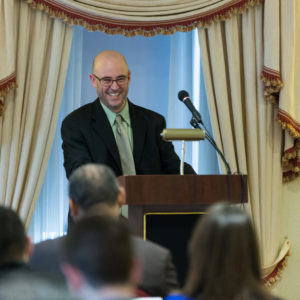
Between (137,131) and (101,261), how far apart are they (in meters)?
3.28

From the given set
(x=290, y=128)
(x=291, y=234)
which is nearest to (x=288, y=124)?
(x=290, y=128)

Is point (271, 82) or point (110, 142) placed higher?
Result: point (271, 82)

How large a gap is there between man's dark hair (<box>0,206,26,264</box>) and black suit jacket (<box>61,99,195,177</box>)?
2.43 metres

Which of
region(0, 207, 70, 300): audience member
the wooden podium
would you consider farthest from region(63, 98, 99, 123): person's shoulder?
region(0, 207, 70, 300): audience member

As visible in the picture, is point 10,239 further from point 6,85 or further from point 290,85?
point 290,85

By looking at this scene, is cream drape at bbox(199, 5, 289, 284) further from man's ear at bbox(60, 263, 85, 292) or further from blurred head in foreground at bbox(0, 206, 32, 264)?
man's ear at bbox(60, 263, 85, 292)

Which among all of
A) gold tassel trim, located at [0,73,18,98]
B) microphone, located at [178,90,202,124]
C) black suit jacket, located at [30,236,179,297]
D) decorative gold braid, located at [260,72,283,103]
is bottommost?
black suit jacket, located at [30,236,179,297]

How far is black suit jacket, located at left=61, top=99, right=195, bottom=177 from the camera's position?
4.95 metres

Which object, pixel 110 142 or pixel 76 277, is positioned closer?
pixel 76 277

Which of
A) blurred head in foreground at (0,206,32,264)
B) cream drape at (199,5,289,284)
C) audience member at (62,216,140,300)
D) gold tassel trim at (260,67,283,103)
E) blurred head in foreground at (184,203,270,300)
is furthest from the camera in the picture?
cream drape at (199,5,289,284)

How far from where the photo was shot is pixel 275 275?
229 inches

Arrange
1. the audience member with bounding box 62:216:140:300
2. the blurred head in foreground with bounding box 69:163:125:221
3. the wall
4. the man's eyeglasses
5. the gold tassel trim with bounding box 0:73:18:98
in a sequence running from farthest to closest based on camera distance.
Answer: the wall < the gold tassel trim with bounding box 0:73:18:98 < the man's eyeglasses < the blurred head in foreground with bounding box 69:163:125:221 < the audience member with bounding box 62:216:140:300

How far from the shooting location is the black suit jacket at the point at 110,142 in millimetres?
4949

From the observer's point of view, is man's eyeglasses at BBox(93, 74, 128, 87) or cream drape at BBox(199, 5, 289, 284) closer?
man's eyeglasses at BBox(93, 74, 128, 87)
